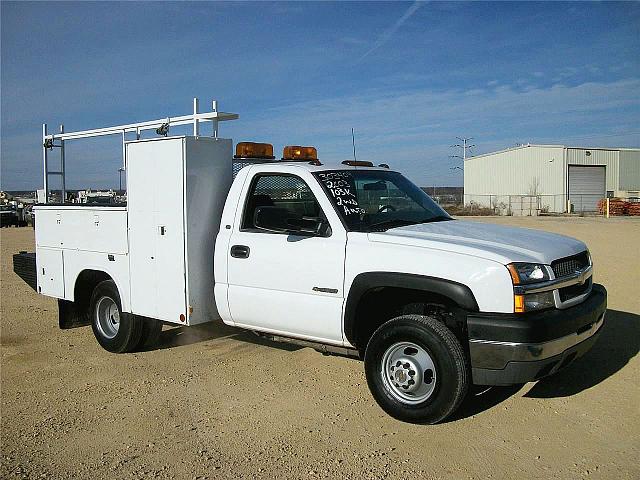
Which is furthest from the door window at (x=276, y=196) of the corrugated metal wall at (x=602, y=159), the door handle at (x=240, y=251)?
the corrugated metal wall at (x=602, y=159)

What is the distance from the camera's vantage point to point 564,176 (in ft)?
160

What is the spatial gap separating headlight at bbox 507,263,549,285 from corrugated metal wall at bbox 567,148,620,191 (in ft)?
160

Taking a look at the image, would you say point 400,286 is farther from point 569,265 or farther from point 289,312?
point 569,265

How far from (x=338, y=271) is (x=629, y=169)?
53550mm

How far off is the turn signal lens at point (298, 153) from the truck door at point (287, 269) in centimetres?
64

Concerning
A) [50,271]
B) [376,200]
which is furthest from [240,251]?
[50,271]

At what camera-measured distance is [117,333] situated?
6.72m

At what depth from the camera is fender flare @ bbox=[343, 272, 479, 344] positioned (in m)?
4.29

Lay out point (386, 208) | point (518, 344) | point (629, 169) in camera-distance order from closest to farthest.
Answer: point (518, 344) < point (386, 208) < point (629, 169)

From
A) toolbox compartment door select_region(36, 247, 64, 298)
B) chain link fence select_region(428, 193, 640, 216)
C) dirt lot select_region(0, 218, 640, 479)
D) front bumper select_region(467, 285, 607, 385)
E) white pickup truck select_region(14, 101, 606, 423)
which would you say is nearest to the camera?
dirt lot select_region(0, 218, 640, 479)

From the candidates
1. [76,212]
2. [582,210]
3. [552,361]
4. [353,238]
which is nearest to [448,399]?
[552,361]

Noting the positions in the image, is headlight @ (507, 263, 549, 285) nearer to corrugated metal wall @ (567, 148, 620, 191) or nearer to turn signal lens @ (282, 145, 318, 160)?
turn signal lens @ (282, 145, 318, 160)

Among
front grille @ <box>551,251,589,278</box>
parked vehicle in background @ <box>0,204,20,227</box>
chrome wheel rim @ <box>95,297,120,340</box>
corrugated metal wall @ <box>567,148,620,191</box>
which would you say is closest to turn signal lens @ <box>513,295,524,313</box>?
front grille @ <box>551,251,589,278</box>

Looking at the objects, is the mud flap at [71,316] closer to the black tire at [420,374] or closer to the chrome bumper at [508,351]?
the black tire at [420,374]
